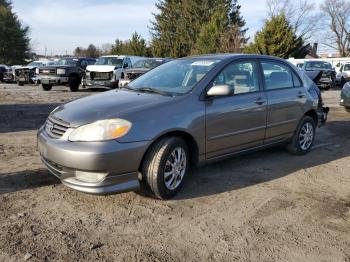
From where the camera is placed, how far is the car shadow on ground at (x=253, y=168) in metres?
4.96

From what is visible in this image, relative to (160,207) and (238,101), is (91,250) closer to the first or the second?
(160,207)

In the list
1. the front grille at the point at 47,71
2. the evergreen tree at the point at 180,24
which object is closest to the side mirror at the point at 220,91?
the front grille at the point at 47,71

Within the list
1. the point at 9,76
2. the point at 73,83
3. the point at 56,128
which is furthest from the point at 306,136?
the point at 9,76

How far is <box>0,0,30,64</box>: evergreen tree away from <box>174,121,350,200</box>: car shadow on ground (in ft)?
160

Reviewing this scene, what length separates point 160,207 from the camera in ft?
14.1

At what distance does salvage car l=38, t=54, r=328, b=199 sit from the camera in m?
4.01

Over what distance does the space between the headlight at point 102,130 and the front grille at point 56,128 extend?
173 mm

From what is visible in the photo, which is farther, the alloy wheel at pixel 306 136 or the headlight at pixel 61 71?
the headlight at pixel 61 71

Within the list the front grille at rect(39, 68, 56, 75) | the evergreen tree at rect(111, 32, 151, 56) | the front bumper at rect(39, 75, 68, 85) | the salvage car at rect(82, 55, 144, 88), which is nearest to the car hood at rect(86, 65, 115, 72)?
the salvage car at rect(82, 55, 144, 88)

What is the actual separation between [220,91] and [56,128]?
1875 millimetres

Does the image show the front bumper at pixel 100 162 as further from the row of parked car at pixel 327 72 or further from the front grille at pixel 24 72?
the front grille at pixel 24 72

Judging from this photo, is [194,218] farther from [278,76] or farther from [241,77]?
[278,76]

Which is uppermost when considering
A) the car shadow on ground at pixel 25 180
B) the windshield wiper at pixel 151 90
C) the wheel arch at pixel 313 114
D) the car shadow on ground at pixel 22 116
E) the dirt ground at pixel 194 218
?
the windshield wiper at pixel 151 90

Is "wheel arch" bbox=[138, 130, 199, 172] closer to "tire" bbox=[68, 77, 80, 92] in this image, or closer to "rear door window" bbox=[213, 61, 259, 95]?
"rear door window" bbox=[213, 61, 259, 95]
